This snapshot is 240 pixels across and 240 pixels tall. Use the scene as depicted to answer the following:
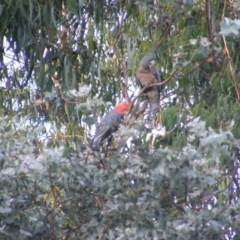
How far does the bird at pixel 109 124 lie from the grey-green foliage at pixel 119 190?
0.22m

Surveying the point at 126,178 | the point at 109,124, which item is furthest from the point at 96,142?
the point at 126,178

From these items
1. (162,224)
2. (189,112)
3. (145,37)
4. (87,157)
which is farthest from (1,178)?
(145,37)

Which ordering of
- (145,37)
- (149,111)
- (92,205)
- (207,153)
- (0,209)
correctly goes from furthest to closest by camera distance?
(145,37)
(149,111)
(92,205)
(0,209)
(207,153)

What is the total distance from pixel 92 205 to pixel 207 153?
774 mm

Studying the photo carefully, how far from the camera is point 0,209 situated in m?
3.66

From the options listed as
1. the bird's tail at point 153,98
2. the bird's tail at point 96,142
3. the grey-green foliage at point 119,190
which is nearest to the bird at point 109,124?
the bird's tail at point 96,142

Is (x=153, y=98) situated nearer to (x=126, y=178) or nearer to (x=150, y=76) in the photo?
(x=150, y=76)

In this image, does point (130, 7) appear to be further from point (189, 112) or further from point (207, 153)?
point (207, 153)

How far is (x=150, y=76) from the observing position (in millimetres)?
5422

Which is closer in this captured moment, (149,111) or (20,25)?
(149,111)

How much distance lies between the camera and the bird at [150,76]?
5.14 metres

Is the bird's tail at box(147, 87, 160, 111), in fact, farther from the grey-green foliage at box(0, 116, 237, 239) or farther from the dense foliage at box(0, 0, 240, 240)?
the grey-green foliage at box(0, 116, 237, 239)

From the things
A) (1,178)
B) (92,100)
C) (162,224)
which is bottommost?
(162,224)

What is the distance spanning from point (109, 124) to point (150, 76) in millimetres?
1331
